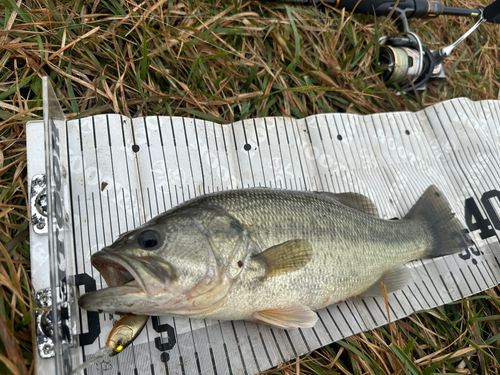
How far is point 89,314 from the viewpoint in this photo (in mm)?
1993

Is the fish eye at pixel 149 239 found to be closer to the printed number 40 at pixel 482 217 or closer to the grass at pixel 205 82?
the grass at pixel 205 82

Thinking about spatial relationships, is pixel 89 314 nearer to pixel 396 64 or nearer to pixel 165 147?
pixel 165 147

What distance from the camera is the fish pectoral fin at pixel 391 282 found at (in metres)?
2.36

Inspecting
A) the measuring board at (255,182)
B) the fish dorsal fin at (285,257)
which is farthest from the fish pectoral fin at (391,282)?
the fish dorsal fin at (285,257)

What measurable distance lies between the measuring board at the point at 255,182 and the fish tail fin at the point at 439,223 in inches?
8.3

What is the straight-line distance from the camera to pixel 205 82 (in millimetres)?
2936

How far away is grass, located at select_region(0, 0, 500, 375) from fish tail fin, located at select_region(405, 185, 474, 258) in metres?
0.50

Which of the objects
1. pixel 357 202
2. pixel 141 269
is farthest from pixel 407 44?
pixel 141 269

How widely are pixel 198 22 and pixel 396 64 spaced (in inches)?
84.5

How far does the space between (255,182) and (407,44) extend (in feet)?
8.40

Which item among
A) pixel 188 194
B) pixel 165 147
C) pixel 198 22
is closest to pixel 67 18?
pixel 198 22

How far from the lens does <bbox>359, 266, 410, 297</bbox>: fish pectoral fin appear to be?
93.0 inches

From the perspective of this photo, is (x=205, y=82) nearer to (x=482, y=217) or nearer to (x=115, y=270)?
(x=115, y=270)

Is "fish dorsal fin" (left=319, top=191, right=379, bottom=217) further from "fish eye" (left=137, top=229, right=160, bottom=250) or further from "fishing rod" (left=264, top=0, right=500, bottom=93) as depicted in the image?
"fishing rod" (left=264, top=0, right=500, bottom=93)
